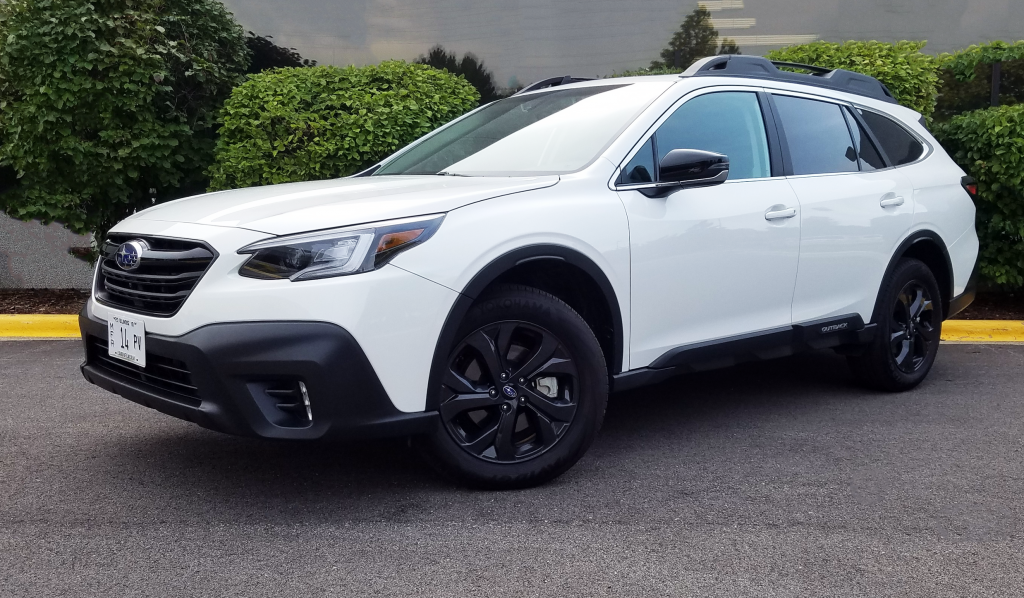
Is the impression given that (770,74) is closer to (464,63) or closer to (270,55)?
(464,63)

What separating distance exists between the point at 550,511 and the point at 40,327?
4982mm

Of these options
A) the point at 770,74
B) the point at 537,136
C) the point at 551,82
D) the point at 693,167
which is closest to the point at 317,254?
the point at 537,136

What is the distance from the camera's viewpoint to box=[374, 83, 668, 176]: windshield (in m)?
4.14

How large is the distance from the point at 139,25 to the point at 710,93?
16.1 ft

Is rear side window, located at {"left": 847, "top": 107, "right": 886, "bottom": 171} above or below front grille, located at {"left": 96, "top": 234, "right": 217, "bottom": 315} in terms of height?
above

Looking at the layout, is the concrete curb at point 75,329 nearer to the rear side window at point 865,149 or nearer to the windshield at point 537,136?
the rear side window at point 865,149

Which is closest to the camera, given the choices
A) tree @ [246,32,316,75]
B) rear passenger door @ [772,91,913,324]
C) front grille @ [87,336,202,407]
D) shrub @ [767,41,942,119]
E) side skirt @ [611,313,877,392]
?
front grille @ [87,336,202,407]

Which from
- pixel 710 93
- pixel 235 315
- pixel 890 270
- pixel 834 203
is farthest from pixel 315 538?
pixel 890 270

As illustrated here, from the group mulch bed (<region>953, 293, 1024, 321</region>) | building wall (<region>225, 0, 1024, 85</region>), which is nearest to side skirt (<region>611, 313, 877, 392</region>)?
mulch bed (<region>953, 293, 1024, 321</region>)

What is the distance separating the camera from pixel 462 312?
134 inches

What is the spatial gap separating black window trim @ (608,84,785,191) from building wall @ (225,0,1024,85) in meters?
5.23

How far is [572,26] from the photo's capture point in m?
9.87

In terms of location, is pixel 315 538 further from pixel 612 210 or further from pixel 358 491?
pixel 612 210

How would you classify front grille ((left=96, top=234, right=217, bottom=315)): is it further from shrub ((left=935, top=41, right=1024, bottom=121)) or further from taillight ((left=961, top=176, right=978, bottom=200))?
shrub ((left=935, top=41, right=1024, bottom=121))
